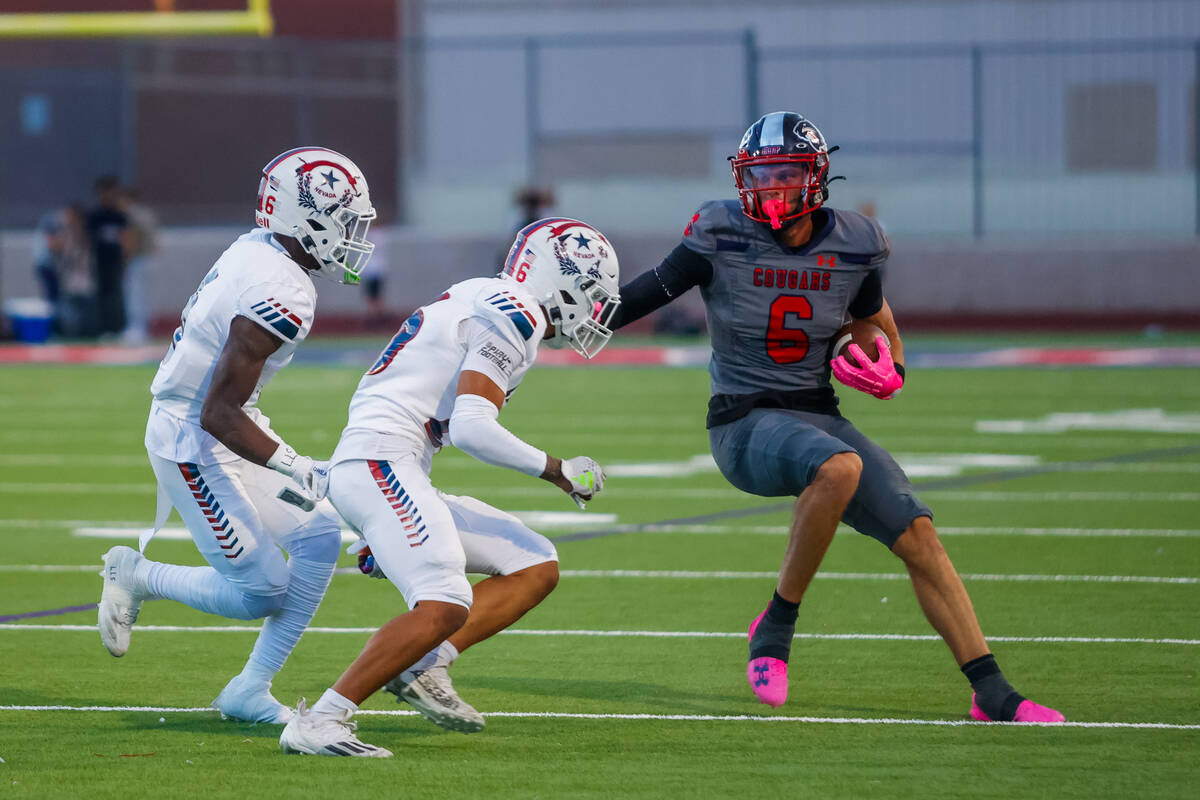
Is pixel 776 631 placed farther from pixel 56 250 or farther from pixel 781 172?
pixel 56 250

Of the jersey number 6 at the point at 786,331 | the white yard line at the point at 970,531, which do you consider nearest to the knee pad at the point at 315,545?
the jersey number 6 at the point at 786,331

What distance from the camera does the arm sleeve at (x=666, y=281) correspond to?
6.61 m

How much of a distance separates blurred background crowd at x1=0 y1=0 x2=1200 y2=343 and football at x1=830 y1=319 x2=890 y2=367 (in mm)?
17078

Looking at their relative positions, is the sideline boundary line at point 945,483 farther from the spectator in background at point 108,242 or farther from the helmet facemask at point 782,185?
the spectator in background at point 108,242

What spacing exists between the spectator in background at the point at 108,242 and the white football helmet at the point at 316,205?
730 inches

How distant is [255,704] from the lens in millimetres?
6000

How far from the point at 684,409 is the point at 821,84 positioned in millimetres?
11326

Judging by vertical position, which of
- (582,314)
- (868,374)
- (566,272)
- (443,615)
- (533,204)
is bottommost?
(443,615)

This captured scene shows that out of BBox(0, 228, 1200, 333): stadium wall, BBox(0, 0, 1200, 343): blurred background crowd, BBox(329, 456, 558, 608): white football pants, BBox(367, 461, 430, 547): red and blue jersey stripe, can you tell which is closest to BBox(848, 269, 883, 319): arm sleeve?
BBox(329, 456, 558, 608): white football pants

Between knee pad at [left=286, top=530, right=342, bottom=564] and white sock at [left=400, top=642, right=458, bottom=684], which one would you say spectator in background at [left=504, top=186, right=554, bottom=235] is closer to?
knee pad at [left=286, top=530, right=342, bottom=564]

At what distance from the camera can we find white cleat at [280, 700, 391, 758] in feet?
17.9

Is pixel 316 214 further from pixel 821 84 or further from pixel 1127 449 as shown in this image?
pixel 821 84

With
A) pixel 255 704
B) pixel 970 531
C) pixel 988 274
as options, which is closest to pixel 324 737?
pixel 255 704

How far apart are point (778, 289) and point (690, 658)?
1.39 metres
